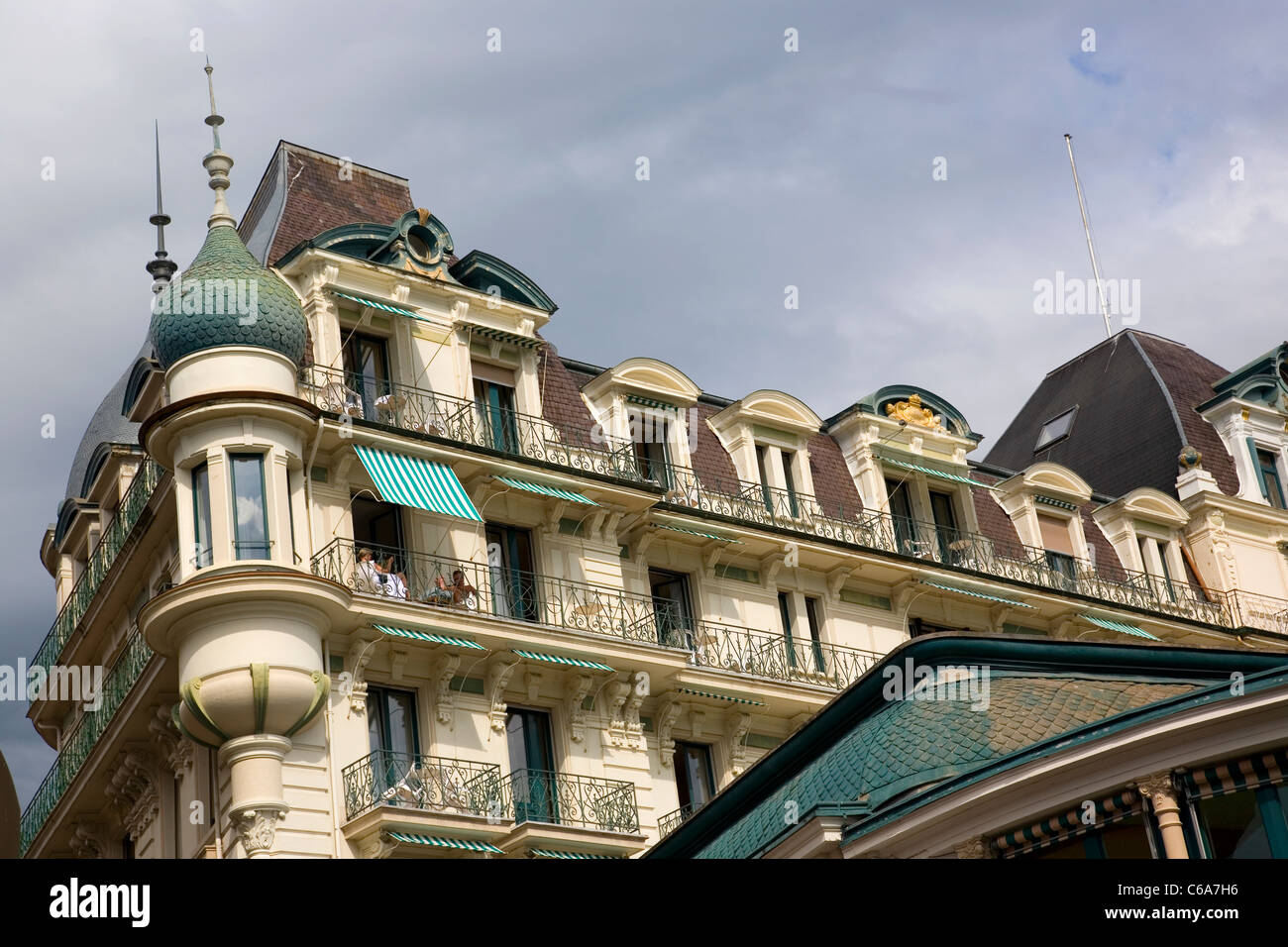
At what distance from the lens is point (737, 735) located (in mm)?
34094

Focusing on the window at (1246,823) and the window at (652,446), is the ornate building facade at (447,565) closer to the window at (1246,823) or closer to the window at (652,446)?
the window at (652,446)

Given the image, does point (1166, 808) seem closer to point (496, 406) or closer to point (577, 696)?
point (577, 696)

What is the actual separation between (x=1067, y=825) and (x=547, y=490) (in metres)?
17.4

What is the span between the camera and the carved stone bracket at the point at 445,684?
30500 millimetres

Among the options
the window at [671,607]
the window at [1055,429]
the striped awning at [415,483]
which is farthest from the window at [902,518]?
the window at [1055,429]

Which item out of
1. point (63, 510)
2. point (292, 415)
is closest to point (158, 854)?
point (292, 415)

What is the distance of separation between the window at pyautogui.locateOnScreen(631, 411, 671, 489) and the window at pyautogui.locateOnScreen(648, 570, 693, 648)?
1671 mm

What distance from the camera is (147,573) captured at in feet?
111

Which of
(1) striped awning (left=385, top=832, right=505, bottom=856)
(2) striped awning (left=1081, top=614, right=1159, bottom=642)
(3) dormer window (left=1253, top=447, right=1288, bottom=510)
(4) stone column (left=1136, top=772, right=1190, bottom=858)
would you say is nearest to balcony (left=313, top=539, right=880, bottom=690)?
(1) striped awning (left=385, top=832, right=505, bottom=856)

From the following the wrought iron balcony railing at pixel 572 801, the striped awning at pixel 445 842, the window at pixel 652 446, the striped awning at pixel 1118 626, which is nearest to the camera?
the striped awning at pixel 445 842

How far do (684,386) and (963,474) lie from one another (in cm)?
693

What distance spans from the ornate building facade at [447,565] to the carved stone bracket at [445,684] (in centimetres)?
5

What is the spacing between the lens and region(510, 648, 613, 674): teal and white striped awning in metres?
31.1

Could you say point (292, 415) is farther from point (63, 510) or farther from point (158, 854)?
point (63, 510)
